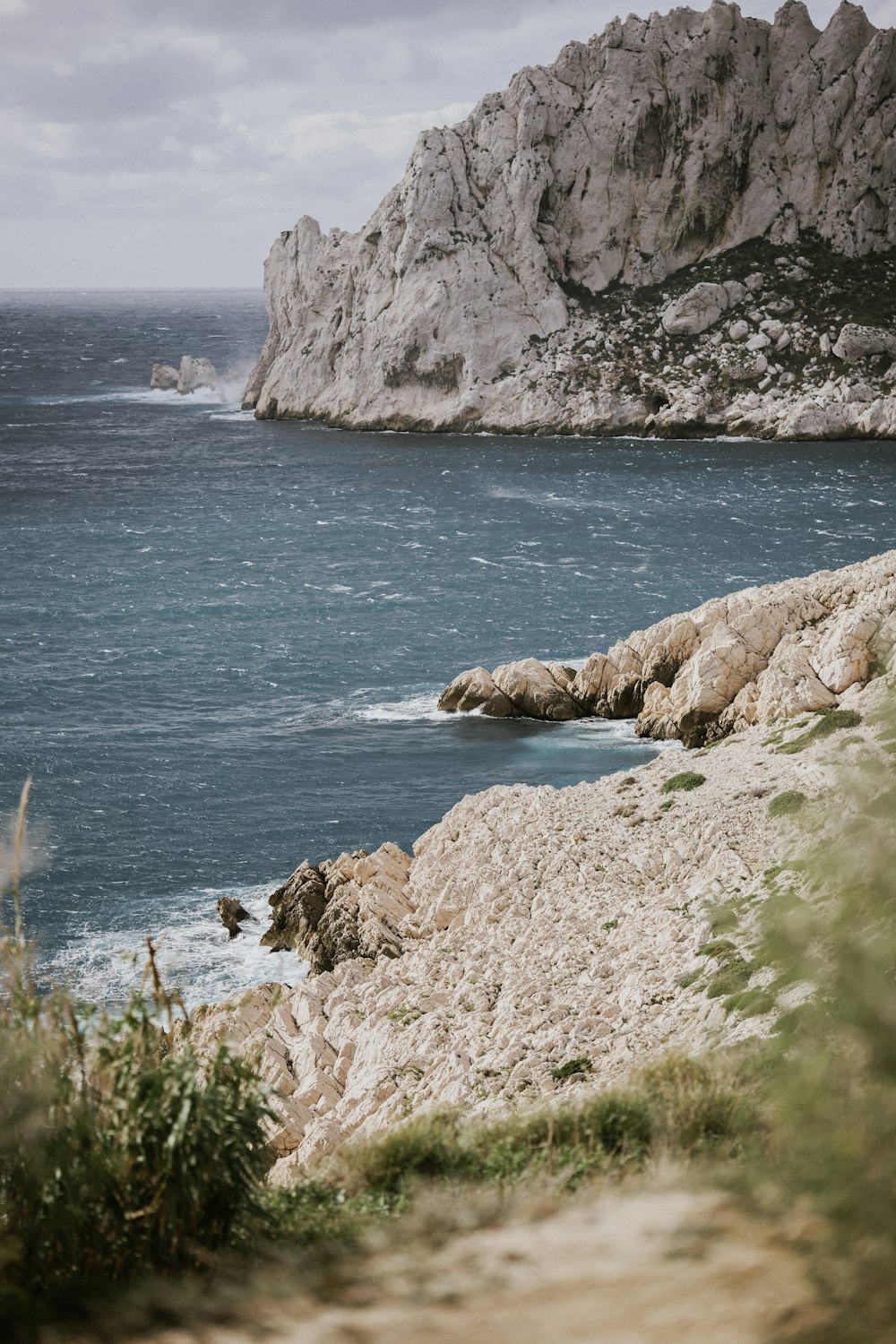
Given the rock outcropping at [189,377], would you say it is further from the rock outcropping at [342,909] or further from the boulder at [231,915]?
the rock outcropping at [342,909]

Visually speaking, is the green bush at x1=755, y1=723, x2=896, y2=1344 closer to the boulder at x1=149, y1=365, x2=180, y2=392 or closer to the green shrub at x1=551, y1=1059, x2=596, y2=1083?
the green shrub at x1=551, y1=1059, x2=596, y2=1083

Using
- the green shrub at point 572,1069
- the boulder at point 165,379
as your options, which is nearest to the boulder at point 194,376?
the boulder at point 165,379

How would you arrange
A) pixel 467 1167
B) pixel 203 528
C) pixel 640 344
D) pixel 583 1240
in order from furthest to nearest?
pixel 640 344
pixel 203 528
pixel 467 1167
pixel 583 1240

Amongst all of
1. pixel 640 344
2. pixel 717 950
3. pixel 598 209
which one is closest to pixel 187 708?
pixel 717 950

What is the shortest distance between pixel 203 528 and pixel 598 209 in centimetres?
6223

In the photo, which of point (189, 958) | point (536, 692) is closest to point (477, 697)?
point (536, 692)

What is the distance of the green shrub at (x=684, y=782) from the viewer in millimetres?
Result: 29913

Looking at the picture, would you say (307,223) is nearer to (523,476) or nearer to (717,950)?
(523,476)

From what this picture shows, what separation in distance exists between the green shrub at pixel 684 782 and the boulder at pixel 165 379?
12751 cm

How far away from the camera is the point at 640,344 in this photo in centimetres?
10888

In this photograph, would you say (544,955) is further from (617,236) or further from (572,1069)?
(617,236)

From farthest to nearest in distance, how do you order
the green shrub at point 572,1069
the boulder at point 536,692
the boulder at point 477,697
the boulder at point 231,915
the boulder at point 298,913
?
1. the boulder at point 477,697
2. the boulder at point 536,692
3. the boulder at point 231,915
4. the boulder at point 298,913
5. the green shrub at point 572,1069

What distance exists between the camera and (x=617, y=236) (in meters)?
117

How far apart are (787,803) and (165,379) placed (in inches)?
5275
